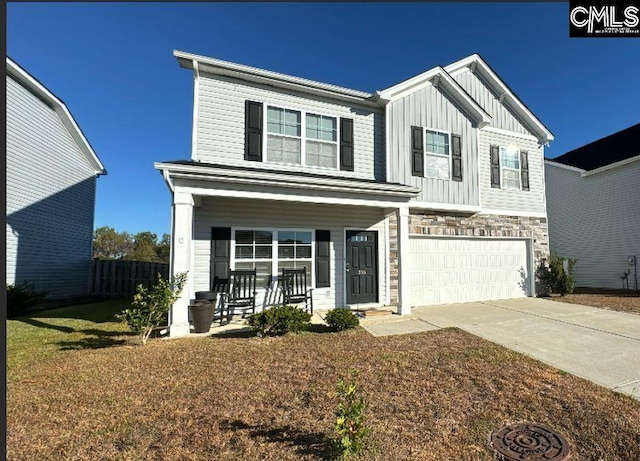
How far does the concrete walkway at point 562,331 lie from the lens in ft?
13.7

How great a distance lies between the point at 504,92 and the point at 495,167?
9.55 ft

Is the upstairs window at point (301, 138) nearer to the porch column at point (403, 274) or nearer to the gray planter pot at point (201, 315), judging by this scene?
the porch column at point (403, 274)

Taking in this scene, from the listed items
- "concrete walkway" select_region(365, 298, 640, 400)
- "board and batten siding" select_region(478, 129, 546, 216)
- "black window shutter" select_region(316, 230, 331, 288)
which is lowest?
"concrete walkway" select_region(365, 298, 640, 400)

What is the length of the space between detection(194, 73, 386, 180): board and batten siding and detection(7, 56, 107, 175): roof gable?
739 centimetres

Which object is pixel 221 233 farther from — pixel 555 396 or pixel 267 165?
pixel 555 396

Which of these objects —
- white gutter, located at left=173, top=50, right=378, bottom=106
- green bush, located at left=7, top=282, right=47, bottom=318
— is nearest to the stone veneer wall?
white gutter, located at left=173, top=50, right=378, bottom=106

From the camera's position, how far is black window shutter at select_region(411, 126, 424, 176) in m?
8.98

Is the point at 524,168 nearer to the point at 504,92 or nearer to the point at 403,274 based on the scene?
the point at 504,92

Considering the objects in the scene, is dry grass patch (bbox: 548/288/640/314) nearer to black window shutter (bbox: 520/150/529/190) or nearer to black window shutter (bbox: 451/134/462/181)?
black window shutter (bbox: 520/150/529/190)

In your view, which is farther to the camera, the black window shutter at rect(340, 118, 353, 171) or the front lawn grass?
the black window shutter at rect(340, 118, 353, 171)

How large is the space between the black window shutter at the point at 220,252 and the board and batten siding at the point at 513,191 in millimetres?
8320

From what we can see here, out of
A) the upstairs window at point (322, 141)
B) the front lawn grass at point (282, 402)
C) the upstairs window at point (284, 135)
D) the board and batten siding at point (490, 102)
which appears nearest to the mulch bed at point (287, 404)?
the front lawn grass at point (282, 402)

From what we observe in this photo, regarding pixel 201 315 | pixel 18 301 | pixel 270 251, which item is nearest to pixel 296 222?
pixel 270 251

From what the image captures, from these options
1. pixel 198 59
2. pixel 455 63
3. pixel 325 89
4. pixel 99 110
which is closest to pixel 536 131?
pixel 455 63
